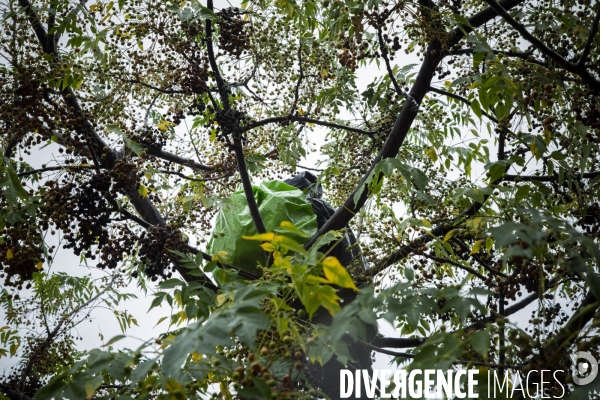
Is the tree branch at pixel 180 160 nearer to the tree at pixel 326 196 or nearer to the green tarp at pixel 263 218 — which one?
the tree at pixel 326 196

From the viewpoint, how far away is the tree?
47.0 inches

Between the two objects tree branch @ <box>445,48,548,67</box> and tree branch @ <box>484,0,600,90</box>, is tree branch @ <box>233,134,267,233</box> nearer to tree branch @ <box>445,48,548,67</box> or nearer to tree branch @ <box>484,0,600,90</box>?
tree branch @ <box>445,48,548,67</box>

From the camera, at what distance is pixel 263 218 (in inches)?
97.7

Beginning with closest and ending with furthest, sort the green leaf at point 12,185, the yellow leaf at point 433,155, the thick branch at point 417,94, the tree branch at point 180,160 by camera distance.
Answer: the green leaf at point 12,185 → the thick branch at point 417,94 → the yellow leaf at point 433,155 → the tree branch at point 180,160

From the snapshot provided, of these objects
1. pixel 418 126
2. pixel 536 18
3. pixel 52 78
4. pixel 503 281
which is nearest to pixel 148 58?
pixel 52 78

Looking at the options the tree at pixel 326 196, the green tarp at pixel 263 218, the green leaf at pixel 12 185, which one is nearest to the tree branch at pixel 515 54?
the tree at pixel 326 196

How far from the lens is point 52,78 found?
2.15m

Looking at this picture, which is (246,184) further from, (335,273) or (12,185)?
(335,273)

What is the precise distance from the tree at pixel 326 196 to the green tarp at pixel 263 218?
14cm

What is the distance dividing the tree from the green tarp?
14 cm

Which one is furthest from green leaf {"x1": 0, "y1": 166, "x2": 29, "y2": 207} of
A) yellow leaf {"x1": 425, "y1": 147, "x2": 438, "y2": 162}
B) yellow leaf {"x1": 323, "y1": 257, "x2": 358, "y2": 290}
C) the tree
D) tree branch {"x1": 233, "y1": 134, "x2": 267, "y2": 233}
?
yellow leaf {"x1": 425, "y1": 147, "x2": 438, "y2": 162}

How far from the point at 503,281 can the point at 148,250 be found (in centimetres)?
140

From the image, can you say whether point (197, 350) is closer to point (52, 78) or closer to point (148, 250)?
point (148, 250)

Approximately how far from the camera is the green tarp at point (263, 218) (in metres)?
2.45
